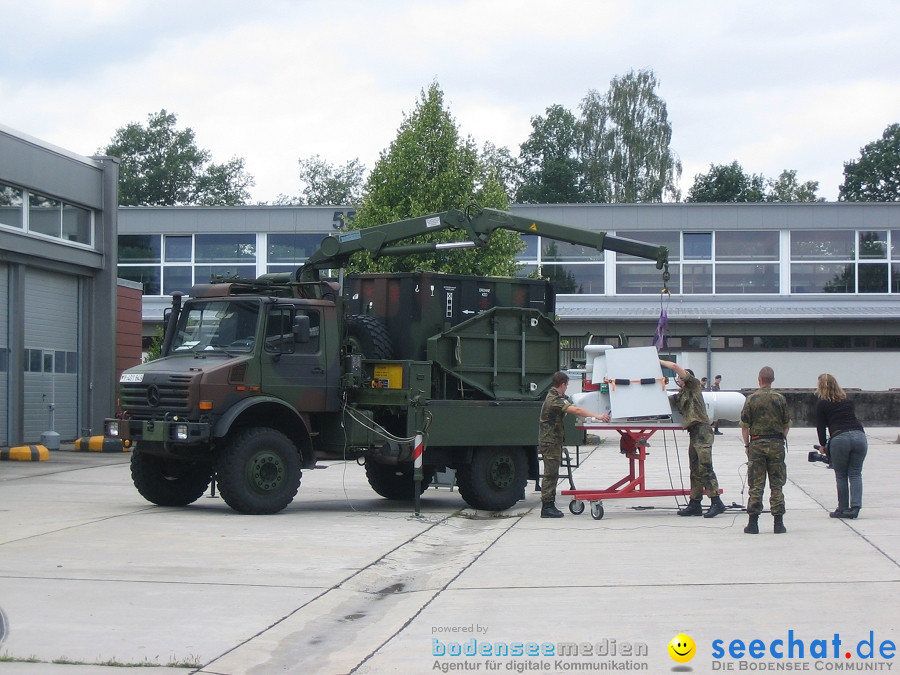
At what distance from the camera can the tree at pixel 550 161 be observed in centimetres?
7631

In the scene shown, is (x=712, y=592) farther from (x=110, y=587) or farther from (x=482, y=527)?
(x=482, y=527)

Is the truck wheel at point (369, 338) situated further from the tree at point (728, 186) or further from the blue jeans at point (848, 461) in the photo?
the tree at point (728, 186)

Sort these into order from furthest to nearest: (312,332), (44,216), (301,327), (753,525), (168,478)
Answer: (44,216)
(168,478)
(312,332)
(301,327)
(753,525)

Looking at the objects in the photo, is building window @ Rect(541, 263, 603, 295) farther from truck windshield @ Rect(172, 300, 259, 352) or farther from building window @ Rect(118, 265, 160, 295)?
truck windshield @ Rect(172, 300, 259, 352)

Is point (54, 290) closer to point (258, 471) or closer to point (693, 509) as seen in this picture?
point (258, 471)

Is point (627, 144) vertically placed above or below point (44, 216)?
above

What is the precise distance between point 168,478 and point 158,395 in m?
1.62

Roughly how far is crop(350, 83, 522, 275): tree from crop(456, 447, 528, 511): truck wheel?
1285 cm

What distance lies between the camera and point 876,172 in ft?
269

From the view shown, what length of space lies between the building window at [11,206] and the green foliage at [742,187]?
201ft

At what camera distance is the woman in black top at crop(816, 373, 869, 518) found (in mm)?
12617

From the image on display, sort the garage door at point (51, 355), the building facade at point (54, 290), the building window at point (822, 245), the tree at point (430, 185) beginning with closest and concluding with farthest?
the building facade at point (54, 290), the garage door at point (51, 355), the tree at point (430, 185), the building window at point (822, 245)

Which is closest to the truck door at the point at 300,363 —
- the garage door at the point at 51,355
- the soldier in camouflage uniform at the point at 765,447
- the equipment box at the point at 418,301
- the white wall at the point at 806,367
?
the equipment box at the point at 418,301

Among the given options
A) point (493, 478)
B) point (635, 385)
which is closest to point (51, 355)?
point (493, 478)
